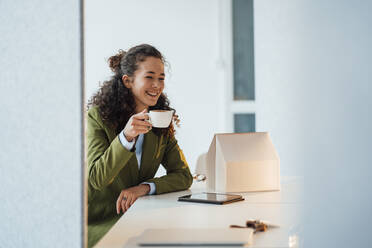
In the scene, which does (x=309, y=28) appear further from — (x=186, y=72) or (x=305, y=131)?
(x=186, y=72)

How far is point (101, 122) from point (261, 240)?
91 cm

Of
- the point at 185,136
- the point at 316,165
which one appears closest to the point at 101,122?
the point at 316,165

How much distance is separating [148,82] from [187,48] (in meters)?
1.61

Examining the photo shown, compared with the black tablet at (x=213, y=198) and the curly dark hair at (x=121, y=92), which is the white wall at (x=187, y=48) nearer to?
the curly dark hair at (x=121, y=92)

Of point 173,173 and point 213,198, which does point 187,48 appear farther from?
point 213,198

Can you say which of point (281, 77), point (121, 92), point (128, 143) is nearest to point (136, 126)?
point (128, 143)

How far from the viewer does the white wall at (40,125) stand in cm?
75

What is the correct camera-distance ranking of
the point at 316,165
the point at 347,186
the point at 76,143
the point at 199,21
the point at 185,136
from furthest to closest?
the point at 199,21 → the point at 185,136 → the point at 316,165 → the point at 347,186 → the point at 76,143

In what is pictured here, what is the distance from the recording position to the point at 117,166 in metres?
1.39

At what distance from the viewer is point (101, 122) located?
1.59 meters

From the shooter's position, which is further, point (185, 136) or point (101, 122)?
point (185, 136)

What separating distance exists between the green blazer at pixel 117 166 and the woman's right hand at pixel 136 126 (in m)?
0.05

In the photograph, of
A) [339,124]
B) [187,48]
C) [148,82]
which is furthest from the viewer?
[187,48]

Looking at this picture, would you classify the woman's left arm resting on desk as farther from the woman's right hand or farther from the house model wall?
the woman's right hand
